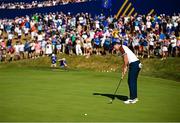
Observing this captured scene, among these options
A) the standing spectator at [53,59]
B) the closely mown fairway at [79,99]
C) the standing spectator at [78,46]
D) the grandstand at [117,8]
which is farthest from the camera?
the grandstand at [117,8]

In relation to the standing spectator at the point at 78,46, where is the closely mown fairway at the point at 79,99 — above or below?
below

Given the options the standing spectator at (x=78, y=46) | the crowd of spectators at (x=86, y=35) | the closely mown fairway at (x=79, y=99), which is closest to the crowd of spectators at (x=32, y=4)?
the crowd of spectators at (x=86, y=35)

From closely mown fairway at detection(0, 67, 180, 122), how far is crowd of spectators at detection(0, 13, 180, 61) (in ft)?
29.9

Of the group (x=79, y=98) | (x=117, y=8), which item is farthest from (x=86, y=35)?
(x=79, y=98)

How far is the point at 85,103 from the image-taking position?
13.8m

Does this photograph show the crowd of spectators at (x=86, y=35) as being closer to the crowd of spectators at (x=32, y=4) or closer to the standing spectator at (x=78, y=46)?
the standing spectator at (x=78, y=46)

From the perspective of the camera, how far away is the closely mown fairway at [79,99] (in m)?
11.9

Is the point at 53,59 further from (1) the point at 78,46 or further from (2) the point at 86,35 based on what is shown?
(2) the point at 86,35

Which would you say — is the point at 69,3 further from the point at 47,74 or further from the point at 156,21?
the point at 47,74

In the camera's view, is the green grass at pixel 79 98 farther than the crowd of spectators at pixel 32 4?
No

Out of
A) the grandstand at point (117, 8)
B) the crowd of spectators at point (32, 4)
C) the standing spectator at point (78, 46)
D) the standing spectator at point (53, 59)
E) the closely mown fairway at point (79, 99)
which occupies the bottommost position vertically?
the closely mown fairway at point (79, 99)

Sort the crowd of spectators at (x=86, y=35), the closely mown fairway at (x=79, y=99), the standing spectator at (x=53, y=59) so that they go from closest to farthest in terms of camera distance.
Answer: the closely mown fairway at (x=79, y=99)
the crowd of spectators at (x=86, y=35)
the standing spectator at (x=53, y=59)

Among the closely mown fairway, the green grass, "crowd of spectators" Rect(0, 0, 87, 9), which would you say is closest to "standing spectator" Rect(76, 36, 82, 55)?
"crowd of spectators" Rect(0, 0, 87, 9)

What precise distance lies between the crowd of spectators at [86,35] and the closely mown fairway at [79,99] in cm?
911
